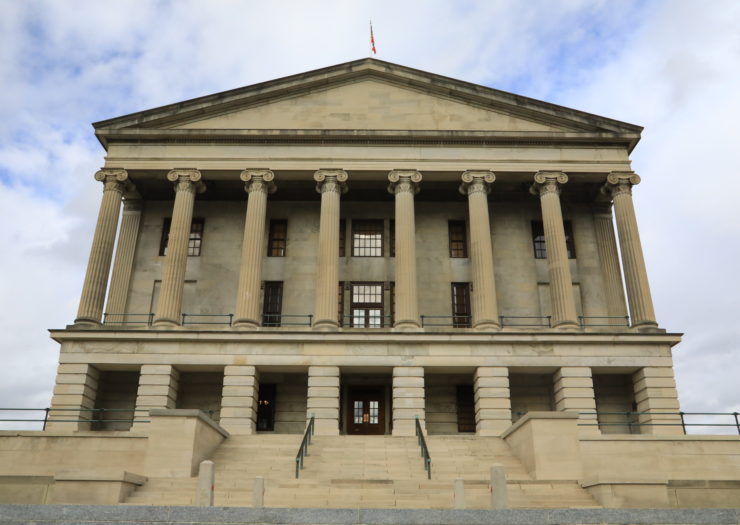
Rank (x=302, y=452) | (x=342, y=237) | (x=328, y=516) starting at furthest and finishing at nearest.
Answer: (x=342, y=237)
(x=302, y=452)
(x=328, y=516)

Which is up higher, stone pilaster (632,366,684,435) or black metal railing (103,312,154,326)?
black metal railing (103,312,154,326)

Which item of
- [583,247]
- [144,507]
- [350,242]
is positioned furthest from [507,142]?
[144,507]

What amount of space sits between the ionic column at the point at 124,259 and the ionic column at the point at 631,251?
961 inches

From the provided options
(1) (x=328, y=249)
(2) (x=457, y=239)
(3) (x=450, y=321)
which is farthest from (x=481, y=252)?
(1) (x=328, y=249)

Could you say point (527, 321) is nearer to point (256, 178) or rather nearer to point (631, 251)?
point (631, 251)

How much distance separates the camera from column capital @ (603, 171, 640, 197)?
33.5 metres

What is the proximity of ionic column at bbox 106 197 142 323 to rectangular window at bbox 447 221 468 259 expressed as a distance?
16640 mm

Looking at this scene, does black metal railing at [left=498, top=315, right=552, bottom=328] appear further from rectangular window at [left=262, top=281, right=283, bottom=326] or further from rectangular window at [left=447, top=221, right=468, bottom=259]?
rectangular window at [left=262, top=281, right=283, bottom=326]

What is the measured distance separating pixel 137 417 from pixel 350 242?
13864 mm

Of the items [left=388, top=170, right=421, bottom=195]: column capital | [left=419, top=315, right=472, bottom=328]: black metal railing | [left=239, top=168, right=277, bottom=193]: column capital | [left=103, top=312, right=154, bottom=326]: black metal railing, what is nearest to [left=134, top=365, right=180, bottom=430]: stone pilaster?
[left=103, top=312, right=154, bottom=326]: black metal railing

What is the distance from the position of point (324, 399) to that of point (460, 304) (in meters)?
9.69

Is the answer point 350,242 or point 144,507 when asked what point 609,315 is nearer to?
point 350,242

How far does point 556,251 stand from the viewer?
32062 millimetres

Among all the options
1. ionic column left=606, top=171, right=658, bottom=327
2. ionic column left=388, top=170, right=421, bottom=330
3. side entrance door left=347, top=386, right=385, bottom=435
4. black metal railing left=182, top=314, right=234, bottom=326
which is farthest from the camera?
black metal railing left=182, top=314, right=234, bottom=326
